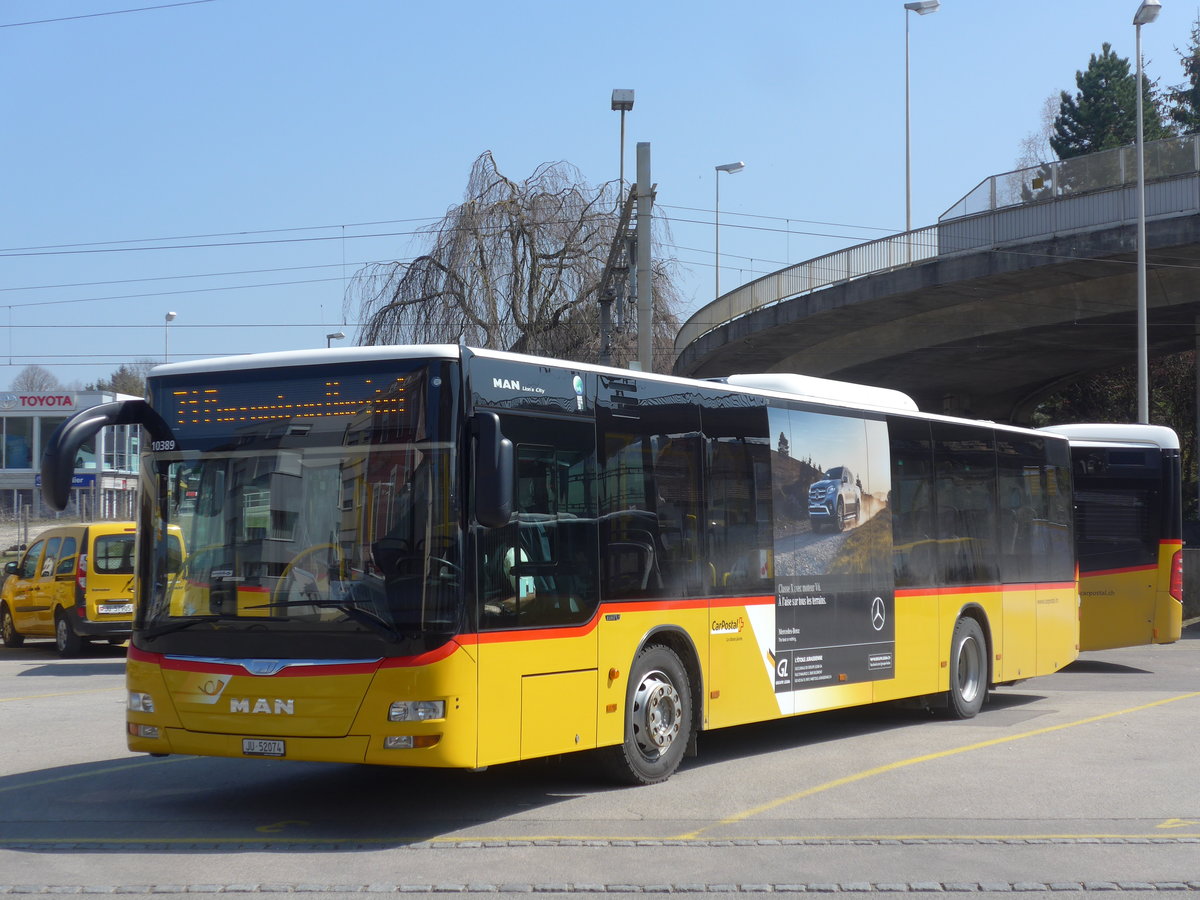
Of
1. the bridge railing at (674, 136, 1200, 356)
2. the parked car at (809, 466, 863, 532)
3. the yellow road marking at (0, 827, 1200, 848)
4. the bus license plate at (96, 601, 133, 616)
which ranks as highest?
the bridge railing at (674, 136, 1200, 356)

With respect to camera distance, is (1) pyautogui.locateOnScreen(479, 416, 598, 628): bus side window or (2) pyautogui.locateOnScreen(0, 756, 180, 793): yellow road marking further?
(2) pyautogui.locateOnScreen(0, 756, 180, 793): yellow road marking

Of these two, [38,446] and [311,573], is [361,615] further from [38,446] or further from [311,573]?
[38,446]

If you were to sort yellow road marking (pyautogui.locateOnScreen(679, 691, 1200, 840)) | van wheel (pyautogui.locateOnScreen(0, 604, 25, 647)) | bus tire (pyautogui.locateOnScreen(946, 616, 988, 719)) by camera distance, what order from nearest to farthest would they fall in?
yellow road marking (pyautogui.locateOnScreen(679, 691, 1200, 840)) → bus tire (pyautogui.locateOnScreen(946, 616, 988, 719)) → van wheel (pyautogui.locateOnScreen(0, 604, 25, 647))

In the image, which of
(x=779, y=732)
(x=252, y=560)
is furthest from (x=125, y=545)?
(x=252, y=560)

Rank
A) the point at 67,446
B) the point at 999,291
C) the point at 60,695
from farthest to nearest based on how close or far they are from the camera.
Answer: the point at 999,291, the point at 60,695, the point at 67,446

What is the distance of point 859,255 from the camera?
34594 millimetres

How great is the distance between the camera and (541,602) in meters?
8.82

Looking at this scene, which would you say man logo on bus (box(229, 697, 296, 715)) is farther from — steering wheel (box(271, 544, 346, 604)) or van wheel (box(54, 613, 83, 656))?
van wheel (box(54, 613, 83, 656))

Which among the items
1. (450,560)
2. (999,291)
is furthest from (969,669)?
(999,291)

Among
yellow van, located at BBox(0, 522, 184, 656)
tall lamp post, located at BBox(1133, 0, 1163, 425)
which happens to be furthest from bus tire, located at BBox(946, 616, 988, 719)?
tall lamp post, located at BBox(1133, 0, 1163, 425)

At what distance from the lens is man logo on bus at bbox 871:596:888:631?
41.0ft

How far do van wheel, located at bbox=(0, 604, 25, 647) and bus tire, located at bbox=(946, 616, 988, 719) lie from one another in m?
15.4

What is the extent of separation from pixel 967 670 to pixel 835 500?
3342 mm

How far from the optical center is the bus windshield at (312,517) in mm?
8141
